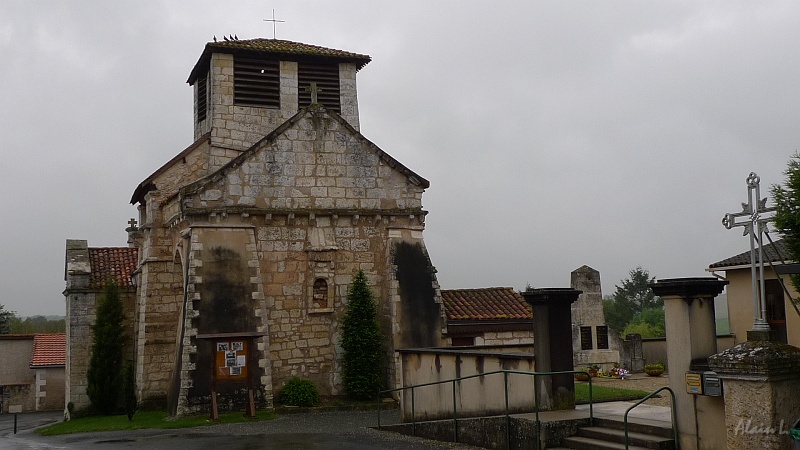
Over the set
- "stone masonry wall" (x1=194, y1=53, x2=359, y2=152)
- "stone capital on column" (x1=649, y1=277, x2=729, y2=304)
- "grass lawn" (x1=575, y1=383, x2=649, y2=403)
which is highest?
"stone masonry wall" (x1=194, y1=53, x2=359, y2=152)

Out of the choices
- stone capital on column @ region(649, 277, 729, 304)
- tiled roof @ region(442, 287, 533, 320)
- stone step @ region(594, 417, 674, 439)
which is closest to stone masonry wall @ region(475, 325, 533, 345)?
tiled roof @ region(442, 287, 533, 320)

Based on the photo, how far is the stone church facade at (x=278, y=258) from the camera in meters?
17.8

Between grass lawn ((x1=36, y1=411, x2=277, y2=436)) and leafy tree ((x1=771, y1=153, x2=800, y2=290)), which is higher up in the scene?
leafy tree ((x1=771, y1=153, x2=800, y2=290))

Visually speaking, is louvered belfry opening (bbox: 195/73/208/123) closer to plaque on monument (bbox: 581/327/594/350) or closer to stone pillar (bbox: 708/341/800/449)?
plaque on monument (bbox: 581/327/594/350)

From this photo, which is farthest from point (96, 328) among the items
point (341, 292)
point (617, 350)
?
point (617, 350)

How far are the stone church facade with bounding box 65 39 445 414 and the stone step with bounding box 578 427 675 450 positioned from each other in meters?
8.94

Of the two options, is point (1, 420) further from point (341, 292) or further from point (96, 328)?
point (341, 292)

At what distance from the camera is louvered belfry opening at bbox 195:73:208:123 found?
24366 millimetres

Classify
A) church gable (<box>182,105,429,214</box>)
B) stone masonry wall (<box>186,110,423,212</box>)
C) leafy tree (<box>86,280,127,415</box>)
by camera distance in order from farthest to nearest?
leafy tree (<box>86,280,127,415</box>)
stone masonry wall (<box>186,110,423,212</box>)
church gable (<box>182,105,429,214</box>)

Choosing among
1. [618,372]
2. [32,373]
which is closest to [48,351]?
[32,373]

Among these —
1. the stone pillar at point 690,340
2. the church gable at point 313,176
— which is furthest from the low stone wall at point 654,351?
the stone pillar at point 690,340

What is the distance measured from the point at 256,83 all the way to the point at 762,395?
739 inches

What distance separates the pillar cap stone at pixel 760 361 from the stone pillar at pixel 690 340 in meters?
0.74

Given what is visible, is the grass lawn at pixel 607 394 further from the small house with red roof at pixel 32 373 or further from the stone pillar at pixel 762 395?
the small house with red roof at pixel 32 373
